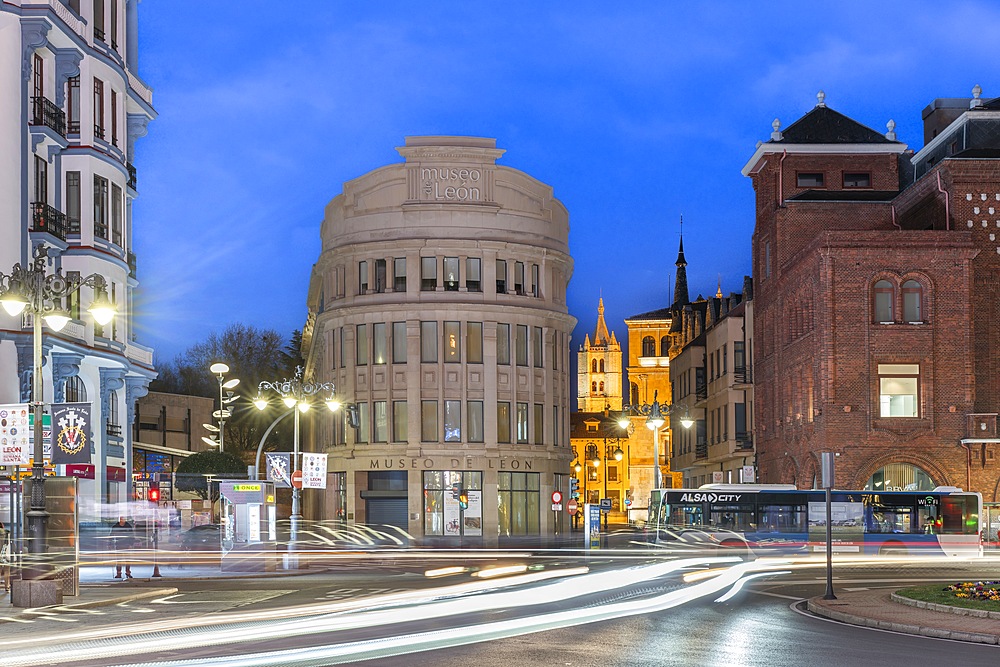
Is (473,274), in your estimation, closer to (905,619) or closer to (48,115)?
(48,115)

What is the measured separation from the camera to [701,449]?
91000mm

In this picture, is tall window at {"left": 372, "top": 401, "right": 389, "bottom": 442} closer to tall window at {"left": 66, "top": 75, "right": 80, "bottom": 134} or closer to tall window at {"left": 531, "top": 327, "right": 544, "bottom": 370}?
tall window at {"left": 531, "top": 327, "right": 544, "bottom": 370}

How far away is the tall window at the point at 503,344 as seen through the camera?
76.1 meters

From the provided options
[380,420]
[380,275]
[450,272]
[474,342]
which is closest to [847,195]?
[474,342]

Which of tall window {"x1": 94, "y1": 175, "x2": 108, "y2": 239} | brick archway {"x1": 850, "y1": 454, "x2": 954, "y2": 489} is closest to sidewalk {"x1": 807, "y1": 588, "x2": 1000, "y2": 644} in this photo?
tall window {"x1": 94, "y1": 175, "x2": 108, "y2": 239}

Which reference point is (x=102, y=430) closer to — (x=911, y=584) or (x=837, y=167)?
(x=911, y=584)

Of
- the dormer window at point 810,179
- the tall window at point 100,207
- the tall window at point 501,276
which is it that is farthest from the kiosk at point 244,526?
the dormer window at point 810,179

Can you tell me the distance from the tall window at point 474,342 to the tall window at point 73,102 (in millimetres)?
31041

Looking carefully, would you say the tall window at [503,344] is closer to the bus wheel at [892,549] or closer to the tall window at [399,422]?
the tall window at [399,422]

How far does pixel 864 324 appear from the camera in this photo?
6234 cm

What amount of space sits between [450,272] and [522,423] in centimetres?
937

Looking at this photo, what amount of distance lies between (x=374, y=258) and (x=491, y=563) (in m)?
34.3

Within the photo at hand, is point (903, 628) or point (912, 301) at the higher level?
point (912, 301)

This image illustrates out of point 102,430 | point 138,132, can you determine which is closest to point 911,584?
point 102,430
